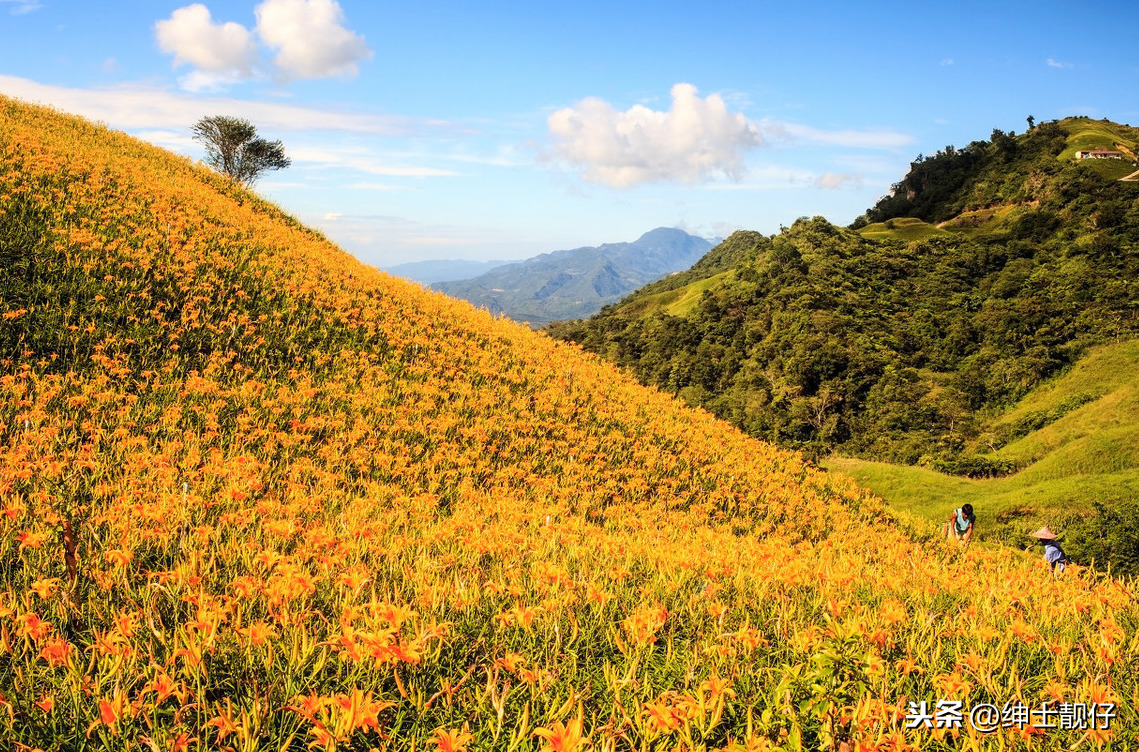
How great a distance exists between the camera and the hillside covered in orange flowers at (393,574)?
185cm

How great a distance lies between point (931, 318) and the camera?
2515 inches

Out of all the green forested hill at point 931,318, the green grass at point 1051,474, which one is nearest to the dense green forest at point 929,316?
the green forested hill at point 931,318

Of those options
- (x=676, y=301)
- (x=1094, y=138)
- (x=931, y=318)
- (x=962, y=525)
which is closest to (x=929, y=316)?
(x=931, y=318)

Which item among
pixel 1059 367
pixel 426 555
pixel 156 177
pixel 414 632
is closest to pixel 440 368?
pixel 426 555

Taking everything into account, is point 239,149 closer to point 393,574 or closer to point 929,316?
point 393,574

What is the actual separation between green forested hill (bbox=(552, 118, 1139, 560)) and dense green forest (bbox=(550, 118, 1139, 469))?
0.72 feet

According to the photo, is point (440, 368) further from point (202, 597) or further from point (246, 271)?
point (202, 597)

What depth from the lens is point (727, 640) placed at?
2.45 meters

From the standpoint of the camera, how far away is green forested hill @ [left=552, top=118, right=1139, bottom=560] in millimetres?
49031

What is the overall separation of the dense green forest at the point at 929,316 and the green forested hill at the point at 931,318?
0.22m

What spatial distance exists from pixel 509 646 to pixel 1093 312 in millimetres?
68652

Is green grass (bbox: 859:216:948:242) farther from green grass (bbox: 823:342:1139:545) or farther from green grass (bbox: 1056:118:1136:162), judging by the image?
green grass (bbox: 823:342:1139:545)

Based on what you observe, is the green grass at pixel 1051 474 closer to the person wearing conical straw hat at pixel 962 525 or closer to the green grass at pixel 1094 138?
the person wearing conical straw hat at pixel 962 525

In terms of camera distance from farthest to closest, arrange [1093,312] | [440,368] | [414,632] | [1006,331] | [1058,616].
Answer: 1. [1006,331]
2. [1093,312]
3. [440,368]
4. [1058,616]
5. [414,632]
